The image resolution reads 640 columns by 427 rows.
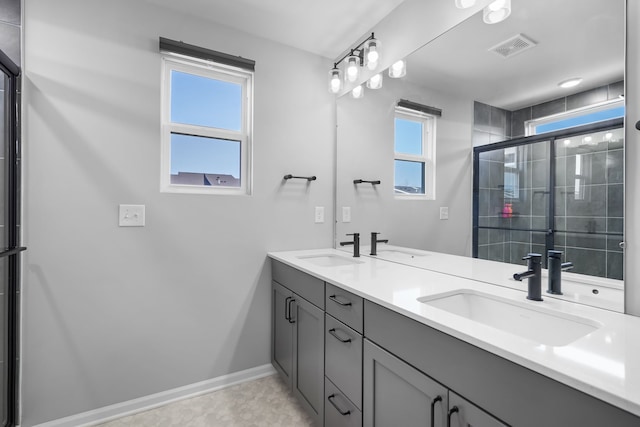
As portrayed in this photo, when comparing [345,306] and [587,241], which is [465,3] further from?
[345,306]

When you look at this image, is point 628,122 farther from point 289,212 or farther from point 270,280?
point 270,280

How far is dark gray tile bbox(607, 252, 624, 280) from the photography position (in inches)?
41.0

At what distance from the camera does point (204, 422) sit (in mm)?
1733

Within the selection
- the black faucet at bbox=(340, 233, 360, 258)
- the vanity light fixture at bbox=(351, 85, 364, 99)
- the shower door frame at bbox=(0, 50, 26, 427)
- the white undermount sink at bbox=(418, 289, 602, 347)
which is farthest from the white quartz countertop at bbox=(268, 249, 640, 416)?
the shower door frame at bbox=(0, 50, 26, 427)

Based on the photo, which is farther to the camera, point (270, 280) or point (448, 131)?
point (270, 280)

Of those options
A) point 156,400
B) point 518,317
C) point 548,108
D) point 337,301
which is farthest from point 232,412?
point 548,108

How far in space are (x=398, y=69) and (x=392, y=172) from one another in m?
0.64

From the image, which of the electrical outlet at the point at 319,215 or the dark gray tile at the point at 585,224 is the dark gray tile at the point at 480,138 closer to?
the dark gray tile at the point at 585,224

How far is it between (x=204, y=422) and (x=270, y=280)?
917 millimetres

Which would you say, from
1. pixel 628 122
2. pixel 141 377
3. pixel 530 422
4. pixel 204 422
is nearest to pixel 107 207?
pixel 141 377

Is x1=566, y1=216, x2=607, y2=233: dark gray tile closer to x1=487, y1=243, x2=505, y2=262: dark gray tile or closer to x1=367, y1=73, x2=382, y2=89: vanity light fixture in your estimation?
x1=487, y1=243, x2=505, y2=262: dark gray tile

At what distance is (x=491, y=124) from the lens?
4.54 feet

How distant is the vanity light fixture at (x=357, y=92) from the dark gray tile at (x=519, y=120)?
117cm

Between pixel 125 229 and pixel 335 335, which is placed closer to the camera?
pixel 335 335
